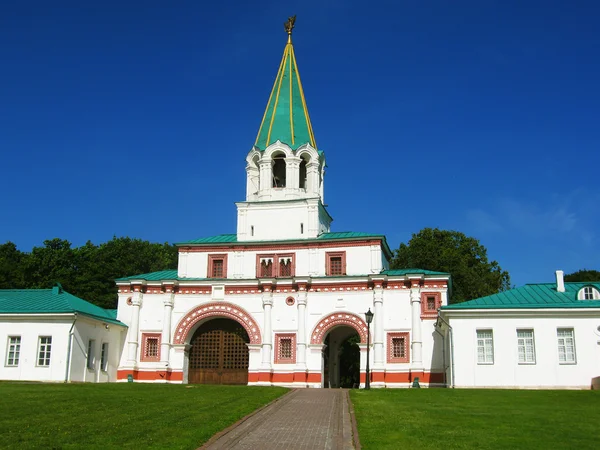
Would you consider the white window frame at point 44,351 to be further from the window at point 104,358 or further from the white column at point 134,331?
the white column at point 134,331

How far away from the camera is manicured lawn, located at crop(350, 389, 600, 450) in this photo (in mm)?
12648

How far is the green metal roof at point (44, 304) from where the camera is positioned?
3522cm

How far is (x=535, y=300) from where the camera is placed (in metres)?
32.4

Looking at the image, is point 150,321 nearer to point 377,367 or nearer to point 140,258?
point 377,367

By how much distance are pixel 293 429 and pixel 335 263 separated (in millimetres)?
24961

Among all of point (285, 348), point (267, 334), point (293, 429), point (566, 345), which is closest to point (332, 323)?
point (285, 348)

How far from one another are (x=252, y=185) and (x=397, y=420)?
2923 cm

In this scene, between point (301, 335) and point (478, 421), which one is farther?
point (301, 335)

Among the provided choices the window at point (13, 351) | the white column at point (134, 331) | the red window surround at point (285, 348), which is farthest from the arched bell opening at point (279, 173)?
the window at point (13, 351)

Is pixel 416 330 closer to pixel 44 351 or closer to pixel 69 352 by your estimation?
pixel 69 352

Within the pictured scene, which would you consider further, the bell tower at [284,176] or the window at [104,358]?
the bell tower at [284,176]

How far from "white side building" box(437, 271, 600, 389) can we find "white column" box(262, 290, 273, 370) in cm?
1137

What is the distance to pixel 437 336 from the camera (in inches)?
1464

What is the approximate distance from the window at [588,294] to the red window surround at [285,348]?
16409 millimetres
